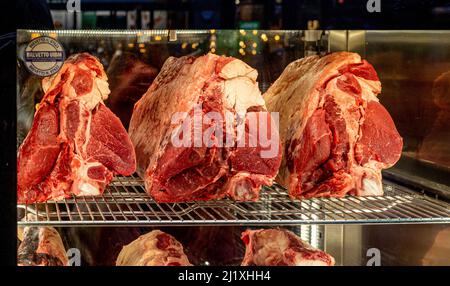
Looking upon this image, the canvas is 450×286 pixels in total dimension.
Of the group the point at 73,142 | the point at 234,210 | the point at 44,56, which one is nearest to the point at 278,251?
the point at 234,210

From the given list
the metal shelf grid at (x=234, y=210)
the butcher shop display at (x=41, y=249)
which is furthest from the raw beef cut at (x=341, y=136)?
the butcher shop display at (x=41, y=249)

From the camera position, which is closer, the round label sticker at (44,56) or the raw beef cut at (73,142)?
the round label sticker at (44,56)

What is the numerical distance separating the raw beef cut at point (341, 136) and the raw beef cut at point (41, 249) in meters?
0.73

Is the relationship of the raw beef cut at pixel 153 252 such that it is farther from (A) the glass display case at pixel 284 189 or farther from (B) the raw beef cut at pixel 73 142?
(B) the raw beef cut at pixel 73 142

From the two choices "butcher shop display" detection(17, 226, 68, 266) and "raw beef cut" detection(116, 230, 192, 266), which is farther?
"raw beef cut" detection(116, 230, 192, 266)

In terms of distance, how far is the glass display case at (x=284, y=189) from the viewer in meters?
1.92

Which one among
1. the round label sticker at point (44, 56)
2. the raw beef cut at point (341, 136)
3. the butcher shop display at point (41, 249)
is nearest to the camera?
the round label sticker at point (44, 56)

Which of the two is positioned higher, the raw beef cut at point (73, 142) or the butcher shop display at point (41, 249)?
the raw beef cut at point (73, 142)

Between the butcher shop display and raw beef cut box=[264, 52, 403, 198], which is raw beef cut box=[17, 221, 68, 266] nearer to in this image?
the butcher shop display

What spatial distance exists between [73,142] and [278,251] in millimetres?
706

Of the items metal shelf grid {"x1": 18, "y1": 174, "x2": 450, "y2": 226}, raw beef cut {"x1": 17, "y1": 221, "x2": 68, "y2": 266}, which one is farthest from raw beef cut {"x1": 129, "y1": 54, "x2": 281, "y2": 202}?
raw beef cut {"x1": 17, "y1": 221, "x2": 68, "y2": 266}

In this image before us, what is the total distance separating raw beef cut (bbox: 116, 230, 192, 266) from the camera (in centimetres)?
197

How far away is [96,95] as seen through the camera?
2.00 meters
